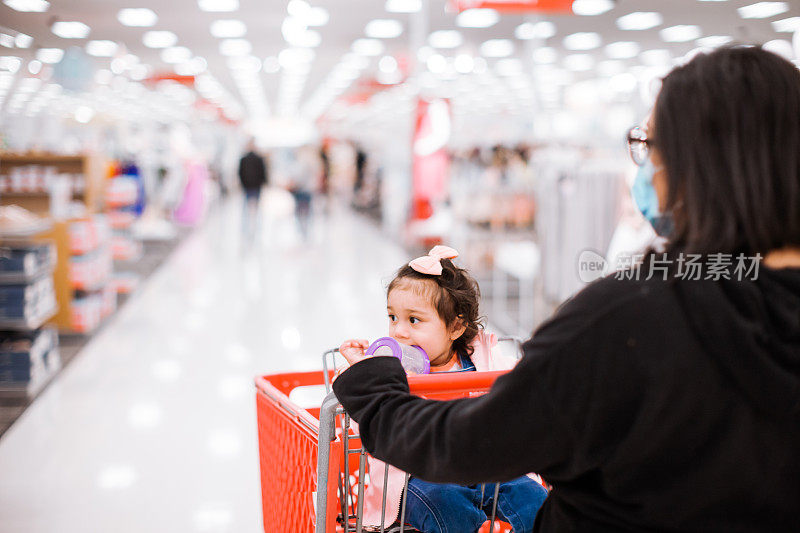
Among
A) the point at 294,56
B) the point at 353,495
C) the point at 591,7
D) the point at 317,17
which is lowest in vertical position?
the point at 353,495

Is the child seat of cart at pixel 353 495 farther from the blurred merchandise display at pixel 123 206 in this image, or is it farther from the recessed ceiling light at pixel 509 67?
the recessed ceiling light at pixel 509 67

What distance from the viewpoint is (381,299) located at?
826 cm

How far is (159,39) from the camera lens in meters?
13.9

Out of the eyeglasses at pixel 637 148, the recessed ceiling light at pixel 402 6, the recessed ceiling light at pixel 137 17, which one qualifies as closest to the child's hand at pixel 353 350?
the eyeglasses at pixel 637 148

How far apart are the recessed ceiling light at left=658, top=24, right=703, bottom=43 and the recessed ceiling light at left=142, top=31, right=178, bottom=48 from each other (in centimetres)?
896

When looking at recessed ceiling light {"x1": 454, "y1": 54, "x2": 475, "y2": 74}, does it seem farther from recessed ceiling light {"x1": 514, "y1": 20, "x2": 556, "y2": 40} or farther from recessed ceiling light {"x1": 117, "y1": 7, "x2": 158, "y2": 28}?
recessed ceiling light {"x1": 117, "y1": 7, "x2": 158, "y2": 28}

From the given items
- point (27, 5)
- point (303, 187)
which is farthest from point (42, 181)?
point (303, 187)

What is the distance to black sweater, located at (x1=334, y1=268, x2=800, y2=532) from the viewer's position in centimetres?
97

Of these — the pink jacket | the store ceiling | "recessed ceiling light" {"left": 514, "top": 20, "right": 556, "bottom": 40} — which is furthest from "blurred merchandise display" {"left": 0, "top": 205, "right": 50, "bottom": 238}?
"recessed ceiling light" {"left": 514, "top": 20, "right": 556, "bottom": 40}

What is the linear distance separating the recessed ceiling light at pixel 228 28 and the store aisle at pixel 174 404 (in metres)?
4.71

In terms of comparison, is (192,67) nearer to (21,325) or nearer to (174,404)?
(21,325)

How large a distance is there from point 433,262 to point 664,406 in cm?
98

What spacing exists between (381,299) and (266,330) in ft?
6.12

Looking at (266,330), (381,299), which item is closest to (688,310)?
(266,330)
